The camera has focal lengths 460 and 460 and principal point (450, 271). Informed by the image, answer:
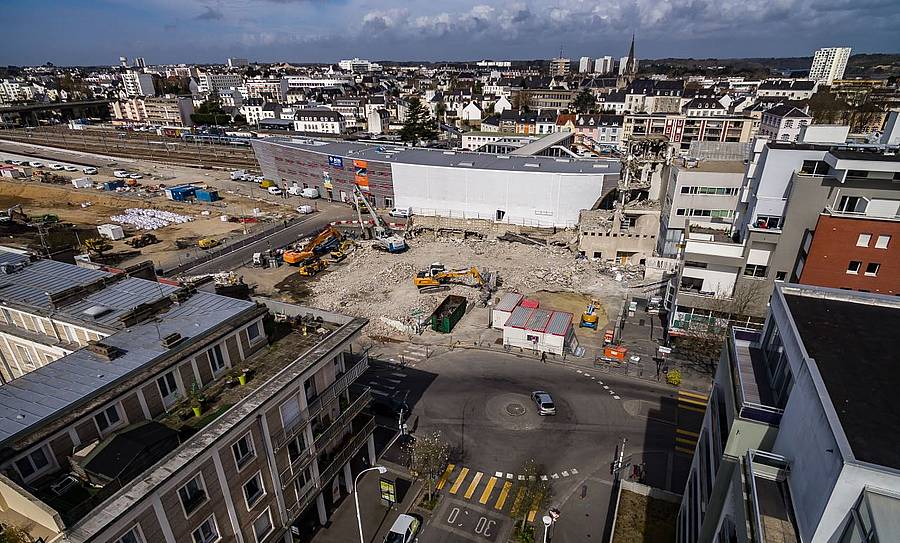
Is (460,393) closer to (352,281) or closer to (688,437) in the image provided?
(688,437)

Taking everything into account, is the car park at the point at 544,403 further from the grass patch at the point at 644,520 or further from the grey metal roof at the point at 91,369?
the grey metal roof at the point at 91,369

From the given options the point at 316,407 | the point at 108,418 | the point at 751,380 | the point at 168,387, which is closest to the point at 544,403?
the point at 316,407

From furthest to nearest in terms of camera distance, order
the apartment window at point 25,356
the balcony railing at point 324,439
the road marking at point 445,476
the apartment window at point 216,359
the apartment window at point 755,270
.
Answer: the apartment window at point 755,270, the road marking at point 445,476, the apartment window at point 25,356, the balcony railing at point 324,439, the apartment window at point 216,359

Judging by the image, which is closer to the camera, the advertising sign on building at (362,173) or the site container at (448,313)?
the site container at (448,313)

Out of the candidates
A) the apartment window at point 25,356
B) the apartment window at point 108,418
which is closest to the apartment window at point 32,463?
the apartment window at point 108,418

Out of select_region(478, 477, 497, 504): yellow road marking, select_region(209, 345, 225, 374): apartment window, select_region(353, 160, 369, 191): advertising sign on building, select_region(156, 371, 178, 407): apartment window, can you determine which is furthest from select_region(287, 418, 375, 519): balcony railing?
select_region(353, 160, 369, 191): advertising sign on building
